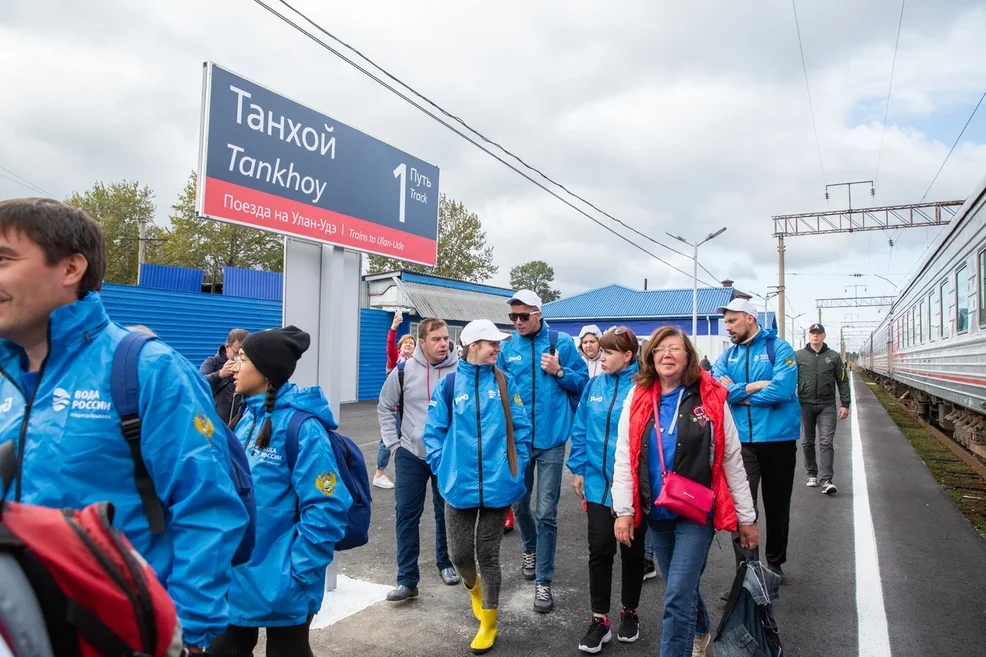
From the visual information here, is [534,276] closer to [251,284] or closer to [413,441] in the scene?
[251,284]

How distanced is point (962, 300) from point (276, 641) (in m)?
8.51

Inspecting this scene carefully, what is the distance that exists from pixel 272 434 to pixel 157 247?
178 feet

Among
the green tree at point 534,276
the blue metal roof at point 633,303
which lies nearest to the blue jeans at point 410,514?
the blue metal roof at point 633,303

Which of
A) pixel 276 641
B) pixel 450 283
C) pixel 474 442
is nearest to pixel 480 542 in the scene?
pixel 474 442

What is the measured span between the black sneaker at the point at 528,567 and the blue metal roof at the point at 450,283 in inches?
804

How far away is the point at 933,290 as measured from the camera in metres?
10.4

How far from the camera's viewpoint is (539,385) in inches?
192

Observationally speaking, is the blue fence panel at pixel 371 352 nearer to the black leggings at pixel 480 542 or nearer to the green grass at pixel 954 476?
the green grass at pixel 954 476

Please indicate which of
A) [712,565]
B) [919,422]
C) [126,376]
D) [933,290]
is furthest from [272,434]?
[919,422]

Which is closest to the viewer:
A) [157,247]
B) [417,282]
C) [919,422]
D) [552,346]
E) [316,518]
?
[316,518]

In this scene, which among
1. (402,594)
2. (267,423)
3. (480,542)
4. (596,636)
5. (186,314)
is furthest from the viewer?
(186,314)

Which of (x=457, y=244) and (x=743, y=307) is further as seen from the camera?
(x=457, y=244)

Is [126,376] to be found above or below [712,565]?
above

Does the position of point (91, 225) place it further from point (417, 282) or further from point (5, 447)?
point (417, 282)
